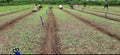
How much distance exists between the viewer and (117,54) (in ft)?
33.3

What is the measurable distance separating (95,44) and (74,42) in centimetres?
139

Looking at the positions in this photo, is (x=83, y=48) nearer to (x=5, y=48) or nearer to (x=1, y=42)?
(x=5, y=48)

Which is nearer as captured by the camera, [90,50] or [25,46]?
[90,50]

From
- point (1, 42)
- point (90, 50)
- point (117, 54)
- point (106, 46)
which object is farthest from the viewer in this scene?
point (1, 42)

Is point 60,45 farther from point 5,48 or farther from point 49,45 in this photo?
point 5,48

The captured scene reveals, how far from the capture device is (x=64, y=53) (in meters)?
10.5

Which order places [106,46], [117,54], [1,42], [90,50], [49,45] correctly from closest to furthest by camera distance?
[117,54], [90,50], [106,46], [49,45], [1,42]

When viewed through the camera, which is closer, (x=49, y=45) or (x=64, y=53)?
(x=64, y=53)

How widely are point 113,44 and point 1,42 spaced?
284 inches

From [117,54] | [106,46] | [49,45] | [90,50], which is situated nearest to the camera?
[117,54]

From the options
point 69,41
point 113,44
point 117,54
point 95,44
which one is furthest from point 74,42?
point 117,54

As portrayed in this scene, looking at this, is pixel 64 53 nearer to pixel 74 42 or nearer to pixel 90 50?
pixel 90 50

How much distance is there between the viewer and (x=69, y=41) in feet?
43.5

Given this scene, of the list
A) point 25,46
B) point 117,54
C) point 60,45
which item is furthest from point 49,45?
point 117,54
